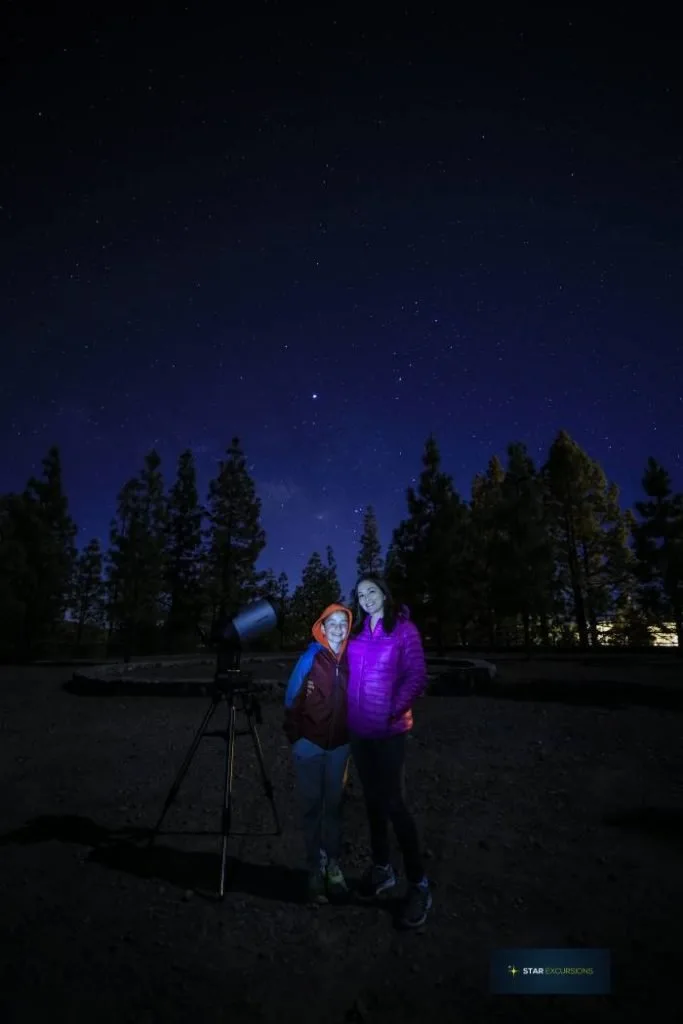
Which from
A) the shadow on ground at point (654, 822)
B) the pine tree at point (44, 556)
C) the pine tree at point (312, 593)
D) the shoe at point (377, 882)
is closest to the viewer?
the shoe at point (377, 882)

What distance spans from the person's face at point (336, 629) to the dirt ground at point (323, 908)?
2000mm

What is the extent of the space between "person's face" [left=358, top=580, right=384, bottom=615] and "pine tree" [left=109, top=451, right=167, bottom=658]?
2719 cm

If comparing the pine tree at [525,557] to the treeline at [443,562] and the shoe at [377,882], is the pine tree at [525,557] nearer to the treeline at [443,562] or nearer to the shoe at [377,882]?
the treeline at [443,562]

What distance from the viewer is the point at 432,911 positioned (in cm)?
405

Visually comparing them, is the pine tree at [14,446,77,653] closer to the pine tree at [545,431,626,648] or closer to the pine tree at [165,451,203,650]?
the pine tree at [165,451,203,650]

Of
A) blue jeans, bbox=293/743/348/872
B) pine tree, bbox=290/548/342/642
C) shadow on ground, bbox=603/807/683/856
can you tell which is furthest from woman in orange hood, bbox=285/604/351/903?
pine tree, bbox=290/548/342/642

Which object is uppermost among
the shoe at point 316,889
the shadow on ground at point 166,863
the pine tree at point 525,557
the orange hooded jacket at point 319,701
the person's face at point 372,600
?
the pine tree at point 525,557

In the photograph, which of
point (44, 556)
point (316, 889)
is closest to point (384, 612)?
point (316, 889)

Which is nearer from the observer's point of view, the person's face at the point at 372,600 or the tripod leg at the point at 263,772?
the person's face at the point at 372,600

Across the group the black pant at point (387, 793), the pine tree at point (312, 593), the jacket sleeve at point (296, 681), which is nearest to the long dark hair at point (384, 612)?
the jacket sleeve at point (296, 681)

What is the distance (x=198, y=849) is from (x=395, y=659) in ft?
9.86

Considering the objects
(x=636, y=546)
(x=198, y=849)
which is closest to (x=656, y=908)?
(x=198, y=849)

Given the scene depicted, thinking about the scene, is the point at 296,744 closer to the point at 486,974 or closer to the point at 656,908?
the point at 486,974

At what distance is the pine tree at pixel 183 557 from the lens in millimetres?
38625
